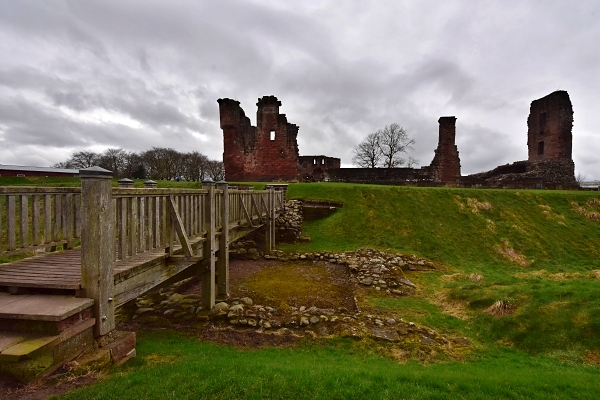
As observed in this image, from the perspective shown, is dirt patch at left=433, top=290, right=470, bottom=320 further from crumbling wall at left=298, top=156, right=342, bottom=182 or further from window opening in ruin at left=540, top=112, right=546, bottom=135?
window opening in ruin at left=540, top=112, right=546, bottom=135

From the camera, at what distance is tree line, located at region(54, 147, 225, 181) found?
5651 cm

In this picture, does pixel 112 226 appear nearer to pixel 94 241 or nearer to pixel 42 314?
pixel 94 241

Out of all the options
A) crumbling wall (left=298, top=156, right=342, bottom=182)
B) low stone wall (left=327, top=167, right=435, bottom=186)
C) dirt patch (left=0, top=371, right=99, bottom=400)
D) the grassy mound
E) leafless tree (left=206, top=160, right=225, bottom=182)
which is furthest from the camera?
leafless tree (left=206, top=160, right=225, bottom=182)

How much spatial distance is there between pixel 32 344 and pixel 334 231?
15.1 meters

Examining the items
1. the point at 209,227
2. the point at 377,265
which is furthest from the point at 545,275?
the point at 209,227

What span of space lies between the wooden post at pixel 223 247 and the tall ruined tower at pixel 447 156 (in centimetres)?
2743

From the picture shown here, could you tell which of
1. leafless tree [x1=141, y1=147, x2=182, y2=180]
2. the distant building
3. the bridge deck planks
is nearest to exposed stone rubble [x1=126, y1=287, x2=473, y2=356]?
the bridge deck planks

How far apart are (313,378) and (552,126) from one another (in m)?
38.9

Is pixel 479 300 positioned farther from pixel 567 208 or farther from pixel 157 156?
pixel 157 156

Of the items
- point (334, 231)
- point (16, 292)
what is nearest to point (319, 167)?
point (334, 231)

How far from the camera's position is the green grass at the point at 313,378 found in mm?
3853

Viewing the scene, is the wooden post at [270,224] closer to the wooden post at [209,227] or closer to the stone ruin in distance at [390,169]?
the wooden post at [209,227]

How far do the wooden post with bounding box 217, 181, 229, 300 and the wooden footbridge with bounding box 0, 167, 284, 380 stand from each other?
1139mm

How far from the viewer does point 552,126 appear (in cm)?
3247
